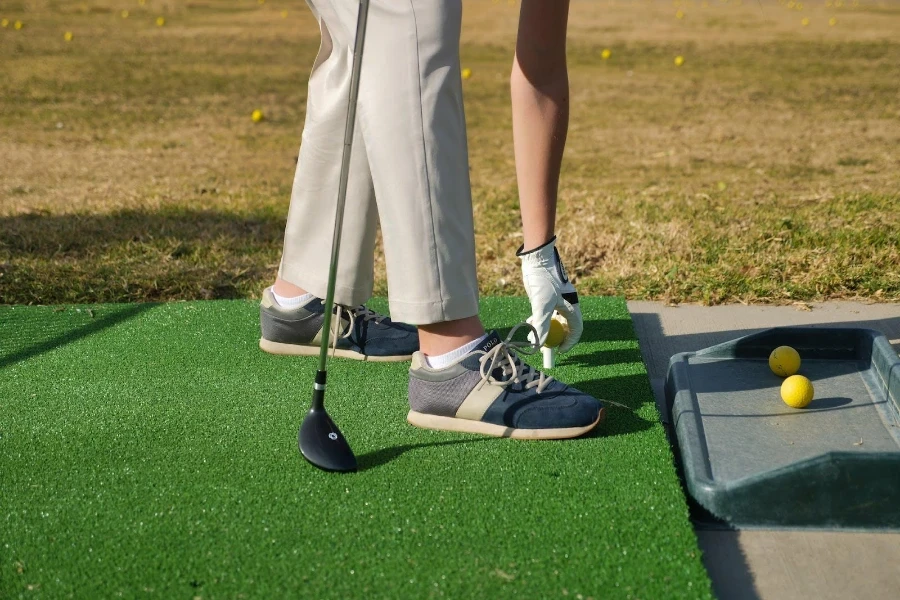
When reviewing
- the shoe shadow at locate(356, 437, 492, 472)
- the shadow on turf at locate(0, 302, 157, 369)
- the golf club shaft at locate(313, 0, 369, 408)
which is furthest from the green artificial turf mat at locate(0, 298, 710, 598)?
the golf club shaft at locate(313, 0, 369, 408)

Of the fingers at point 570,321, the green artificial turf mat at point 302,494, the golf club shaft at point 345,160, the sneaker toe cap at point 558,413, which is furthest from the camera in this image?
the fingers at point 570,321

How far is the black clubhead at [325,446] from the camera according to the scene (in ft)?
7.84

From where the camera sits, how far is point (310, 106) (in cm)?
317

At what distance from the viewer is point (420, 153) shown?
248cm

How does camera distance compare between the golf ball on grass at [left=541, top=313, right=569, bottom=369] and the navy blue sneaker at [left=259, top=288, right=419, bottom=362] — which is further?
the navy blue sneaker at [left=259, top=288, right=419, bottom=362]

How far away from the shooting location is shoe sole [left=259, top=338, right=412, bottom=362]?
3.25m

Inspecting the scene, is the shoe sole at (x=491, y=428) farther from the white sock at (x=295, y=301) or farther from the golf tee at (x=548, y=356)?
the white sock at (x=295, y=301)

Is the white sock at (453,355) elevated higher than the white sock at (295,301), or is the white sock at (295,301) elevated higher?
the white sock at (453,355)

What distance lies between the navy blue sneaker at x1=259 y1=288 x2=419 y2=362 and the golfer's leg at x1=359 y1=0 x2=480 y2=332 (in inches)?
27.3

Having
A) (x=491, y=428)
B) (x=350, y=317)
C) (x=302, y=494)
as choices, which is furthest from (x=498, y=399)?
(x=350, y=317)

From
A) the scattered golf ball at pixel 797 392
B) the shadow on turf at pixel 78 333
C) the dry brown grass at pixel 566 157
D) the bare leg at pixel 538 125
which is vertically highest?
the bare leg at pixel 538 125

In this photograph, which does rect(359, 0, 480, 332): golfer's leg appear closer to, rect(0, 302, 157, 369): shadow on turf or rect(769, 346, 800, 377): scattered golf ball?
rect(769, 346, 800, 377): scattered golf ball

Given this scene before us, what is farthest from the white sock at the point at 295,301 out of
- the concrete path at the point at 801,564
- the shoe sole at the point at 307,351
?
the concrete path at the point at 801,564

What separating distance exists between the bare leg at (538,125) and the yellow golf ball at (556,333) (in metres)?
0.23
